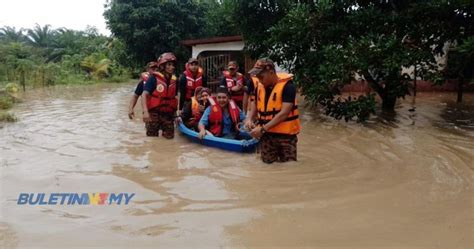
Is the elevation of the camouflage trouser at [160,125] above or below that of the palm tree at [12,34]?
below

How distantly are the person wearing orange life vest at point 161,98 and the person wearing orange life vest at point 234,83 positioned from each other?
1364 millimetres

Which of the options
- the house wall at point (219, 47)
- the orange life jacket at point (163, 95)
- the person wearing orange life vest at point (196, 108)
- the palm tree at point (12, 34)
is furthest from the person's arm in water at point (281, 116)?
the palm tree at point (12, 34)

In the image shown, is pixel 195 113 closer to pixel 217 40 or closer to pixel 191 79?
pixel 191 79

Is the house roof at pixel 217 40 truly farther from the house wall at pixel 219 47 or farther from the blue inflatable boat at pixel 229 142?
the blue inflatable boat at pixel 229 142

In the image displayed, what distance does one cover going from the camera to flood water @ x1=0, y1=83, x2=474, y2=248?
3432 mm

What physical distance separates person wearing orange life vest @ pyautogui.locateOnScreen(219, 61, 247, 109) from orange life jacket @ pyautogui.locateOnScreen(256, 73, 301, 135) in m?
2.91

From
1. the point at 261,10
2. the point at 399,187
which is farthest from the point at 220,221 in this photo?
the point at 261,10

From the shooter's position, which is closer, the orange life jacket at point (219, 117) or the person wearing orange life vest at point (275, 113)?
the person wearing orange life vest at point (275, 113)

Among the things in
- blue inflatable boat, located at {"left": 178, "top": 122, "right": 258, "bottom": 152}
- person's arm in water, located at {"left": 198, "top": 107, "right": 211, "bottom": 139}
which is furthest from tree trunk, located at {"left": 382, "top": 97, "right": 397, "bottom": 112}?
person's arm in water, located at {"left": 198, "top": 107, "right": 211, "bottom": 139}

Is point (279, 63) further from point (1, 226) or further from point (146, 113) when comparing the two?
point (1, 226)

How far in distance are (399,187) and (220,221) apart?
204 centimetres

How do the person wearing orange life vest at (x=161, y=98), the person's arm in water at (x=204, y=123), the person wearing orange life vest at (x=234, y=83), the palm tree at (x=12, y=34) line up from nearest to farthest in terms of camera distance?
the person's arm in water at (x=204, y=123)
the person wearing orange life vest at (x=161, y=98)
the person wearing orange life vest at (x=234, y=83)
the palm tree at (x=12, y=34)

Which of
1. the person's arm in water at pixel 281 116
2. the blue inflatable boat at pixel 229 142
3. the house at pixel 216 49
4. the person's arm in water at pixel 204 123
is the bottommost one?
the blue inflatable boat at pixel 229 142

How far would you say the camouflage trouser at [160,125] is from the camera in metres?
6.86
